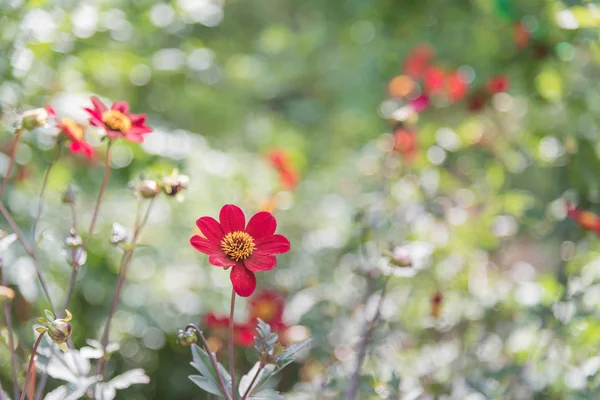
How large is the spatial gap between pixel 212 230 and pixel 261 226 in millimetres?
48

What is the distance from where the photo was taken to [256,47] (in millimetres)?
2561

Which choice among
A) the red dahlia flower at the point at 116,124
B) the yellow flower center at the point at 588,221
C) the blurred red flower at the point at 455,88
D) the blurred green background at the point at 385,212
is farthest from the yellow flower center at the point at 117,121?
the blurred red flower at the point at 455,88

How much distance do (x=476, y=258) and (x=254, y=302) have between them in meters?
0.54

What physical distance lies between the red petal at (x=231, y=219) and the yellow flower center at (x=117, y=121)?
0.61ft

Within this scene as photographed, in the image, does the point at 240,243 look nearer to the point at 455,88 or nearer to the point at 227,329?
the point at 227,329

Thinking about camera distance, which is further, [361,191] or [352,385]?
[361,191]

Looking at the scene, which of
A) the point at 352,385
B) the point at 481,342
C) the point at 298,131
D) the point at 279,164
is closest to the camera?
the point at 352,385

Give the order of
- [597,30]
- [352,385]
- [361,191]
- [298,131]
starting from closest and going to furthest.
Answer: [352,385], [597,30], [361,191], [298,131]

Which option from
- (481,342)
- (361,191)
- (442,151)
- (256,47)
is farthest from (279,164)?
(256,47)

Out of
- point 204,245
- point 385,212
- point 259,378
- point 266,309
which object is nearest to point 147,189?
point 204,245

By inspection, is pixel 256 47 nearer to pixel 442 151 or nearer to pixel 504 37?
pixel 504 37

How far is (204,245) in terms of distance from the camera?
0.57m

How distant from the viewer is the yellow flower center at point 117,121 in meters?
0.69

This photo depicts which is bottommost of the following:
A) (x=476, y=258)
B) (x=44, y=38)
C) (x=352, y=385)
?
(x=476, y=258)
